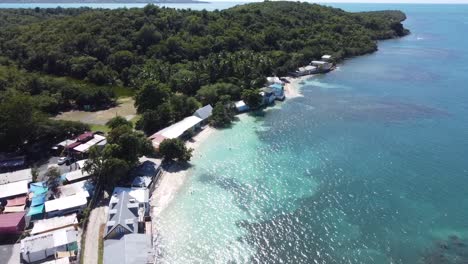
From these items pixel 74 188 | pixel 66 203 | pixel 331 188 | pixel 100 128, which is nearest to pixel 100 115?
pixel 100 128

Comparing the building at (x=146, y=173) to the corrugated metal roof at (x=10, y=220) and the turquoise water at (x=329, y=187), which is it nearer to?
the turquoise water at (x=329, y=187)

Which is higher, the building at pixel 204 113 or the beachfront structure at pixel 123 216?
A: the building at pixel 204 113

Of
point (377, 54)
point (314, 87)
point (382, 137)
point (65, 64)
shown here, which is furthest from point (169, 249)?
point (377, 54)

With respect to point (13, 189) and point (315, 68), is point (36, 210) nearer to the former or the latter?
point (13, 189)

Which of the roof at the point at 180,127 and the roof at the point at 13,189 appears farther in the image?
the roof at the point at 180,127

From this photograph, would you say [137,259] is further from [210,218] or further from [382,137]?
[382,137]

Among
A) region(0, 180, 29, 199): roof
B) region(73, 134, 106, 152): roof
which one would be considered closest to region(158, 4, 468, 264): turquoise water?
region(73, 134, 106, 152): roof

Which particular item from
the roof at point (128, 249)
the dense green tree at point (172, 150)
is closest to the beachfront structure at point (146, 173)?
the dense green tree at point (172, 150)
